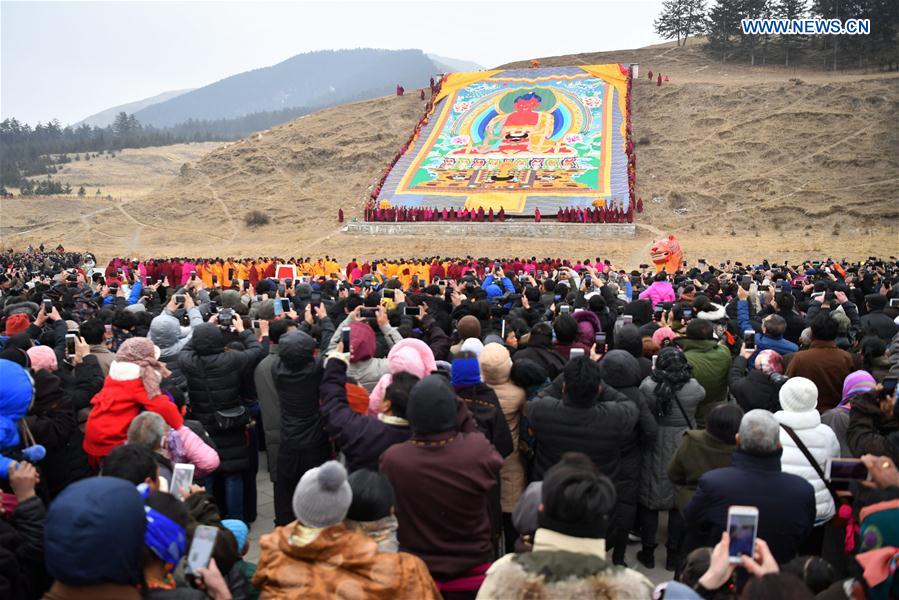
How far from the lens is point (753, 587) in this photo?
2.05 meters

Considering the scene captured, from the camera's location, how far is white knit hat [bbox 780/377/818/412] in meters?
3.69

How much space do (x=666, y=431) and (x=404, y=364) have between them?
1942 mm

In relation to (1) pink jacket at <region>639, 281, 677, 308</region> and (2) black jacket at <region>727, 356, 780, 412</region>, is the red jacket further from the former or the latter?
(1) pink jacket at <region>639, 281, 677, 308</region>

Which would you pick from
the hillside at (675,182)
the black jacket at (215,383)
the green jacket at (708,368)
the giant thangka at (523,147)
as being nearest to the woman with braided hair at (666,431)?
the green jacket at (708,368)

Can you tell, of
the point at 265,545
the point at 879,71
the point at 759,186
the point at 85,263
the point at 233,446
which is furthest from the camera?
the point at 879,71

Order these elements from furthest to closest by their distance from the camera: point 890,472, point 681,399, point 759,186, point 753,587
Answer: point 759,186 < point 681,399 < point 890,472 < point 753,587

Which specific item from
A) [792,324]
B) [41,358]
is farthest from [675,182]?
[41,358]

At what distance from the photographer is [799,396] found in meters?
3.69

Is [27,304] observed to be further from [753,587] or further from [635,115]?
[635,115]

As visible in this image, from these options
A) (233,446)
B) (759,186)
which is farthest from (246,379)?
(759,186)

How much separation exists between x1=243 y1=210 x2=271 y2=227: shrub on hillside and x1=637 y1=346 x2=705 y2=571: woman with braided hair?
27215mm

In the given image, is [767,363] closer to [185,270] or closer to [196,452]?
[196,452]

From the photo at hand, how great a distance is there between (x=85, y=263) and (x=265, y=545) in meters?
21.9

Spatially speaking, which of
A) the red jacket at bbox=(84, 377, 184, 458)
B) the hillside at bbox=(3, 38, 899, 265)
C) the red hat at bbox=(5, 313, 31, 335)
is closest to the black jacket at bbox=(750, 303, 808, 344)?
the red jacket at bbox=(84, 377, 184, 458)
